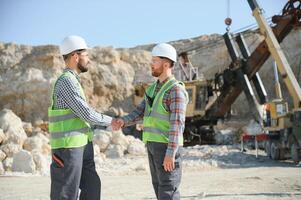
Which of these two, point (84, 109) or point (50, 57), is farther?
point (50, 57)

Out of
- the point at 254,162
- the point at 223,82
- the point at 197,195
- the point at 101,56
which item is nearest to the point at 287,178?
the point at 197,195

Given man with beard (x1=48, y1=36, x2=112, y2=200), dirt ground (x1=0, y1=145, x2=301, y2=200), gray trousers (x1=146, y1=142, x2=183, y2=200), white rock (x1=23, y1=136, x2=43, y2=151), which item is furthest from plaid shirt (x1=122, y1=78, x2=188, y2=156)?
white rock (x1=23, y1=136, x2=43, y2=151)

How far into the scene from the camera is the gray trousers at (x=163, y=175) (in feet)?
11.0

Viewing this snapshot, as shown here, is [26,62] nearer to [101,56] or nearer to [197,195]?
[101,56]

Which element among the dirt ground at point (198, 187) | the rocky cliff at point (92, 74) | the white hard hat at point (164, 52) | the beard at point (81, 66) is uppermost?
the rocky cliff at point (92, 74)

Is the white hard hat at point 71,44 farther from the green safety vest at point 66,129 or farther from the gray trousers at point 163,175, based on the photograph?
the gray trousers at point 163,175

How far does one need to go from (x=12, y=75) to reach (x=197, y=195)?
21.8 metres

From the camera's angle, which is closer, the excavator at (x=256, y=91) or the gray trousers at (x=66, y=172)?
the gray trousers at (x=66, y=172)

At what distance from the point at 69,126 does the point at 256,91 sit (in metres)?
15.9

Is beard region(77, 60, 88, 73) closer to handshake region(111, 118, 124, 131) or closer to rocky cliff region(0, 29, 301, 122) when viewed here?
handshake region(111, 118, 124, 131)

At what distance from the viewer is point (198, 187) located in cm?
757

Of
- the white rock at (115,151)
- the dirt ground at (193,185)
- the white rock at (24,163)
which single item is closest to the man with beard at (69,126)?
the dirt ground at (193,185)

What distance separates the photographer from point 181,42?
4222 cm

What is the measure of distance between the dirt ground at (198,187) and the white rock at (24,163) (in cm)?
62
